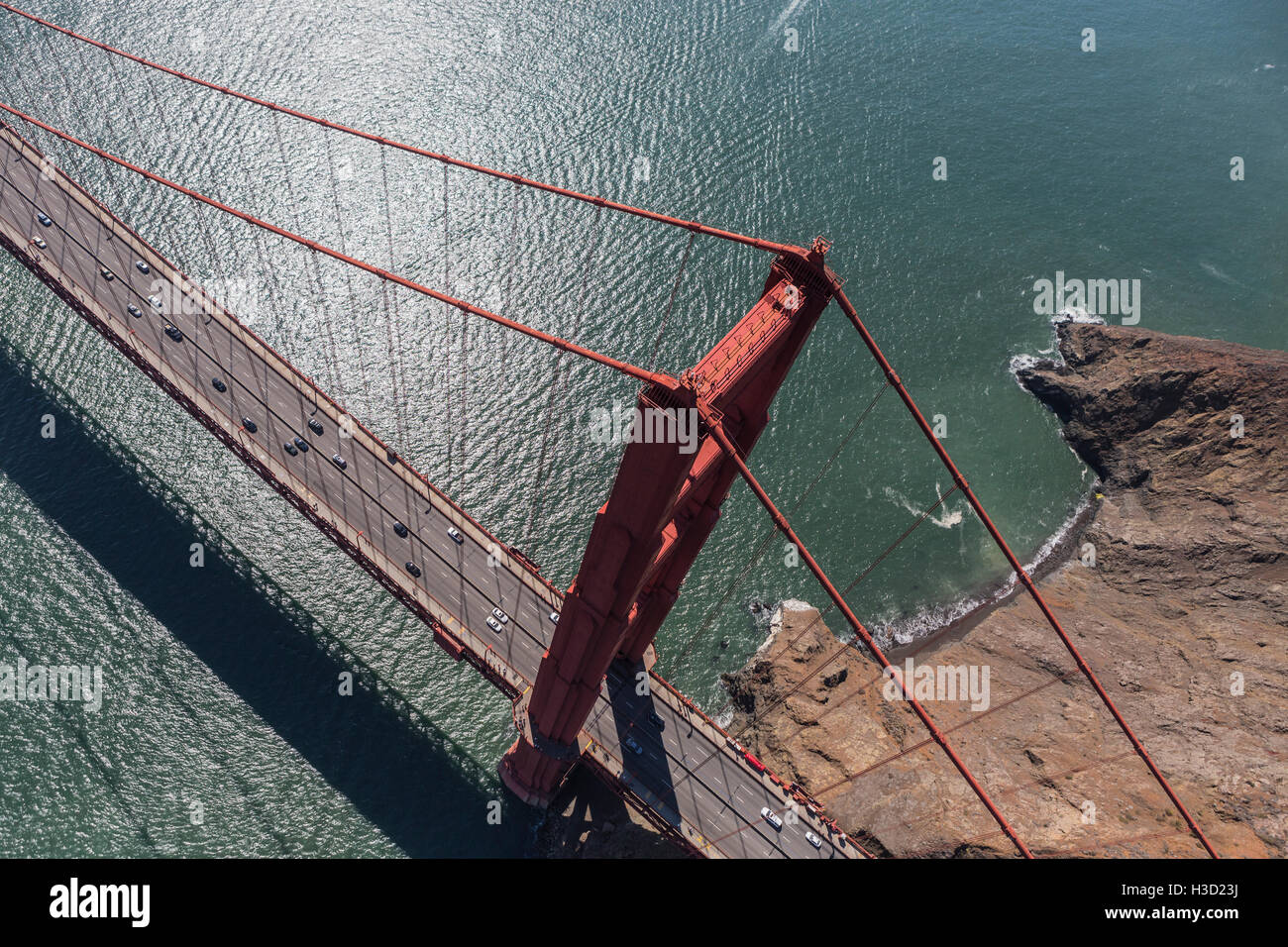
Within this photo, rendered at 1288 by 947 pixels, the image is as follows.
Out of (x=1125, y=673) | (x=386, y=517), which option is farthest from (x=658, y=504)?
(x=1125, y=673)

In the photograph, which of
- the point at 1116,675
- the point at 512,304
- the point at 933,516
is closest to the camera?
the point at 1116,675

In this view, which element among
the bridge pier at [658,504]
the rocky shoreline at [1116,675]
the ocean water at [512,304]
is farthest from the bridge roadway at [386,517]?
the ocean water at [512,304]

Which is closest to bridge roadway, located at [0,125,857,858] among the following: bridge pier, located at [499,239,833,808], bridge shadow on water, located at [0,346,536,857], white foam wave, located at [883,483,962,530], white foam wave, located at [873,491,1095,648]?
bridge shadow on water, located at [0,346,536,857]

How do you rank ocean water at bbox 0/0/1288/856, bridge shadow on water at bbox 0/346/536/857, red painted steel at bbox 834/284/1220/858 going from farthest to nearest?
ocean water at bbox 0/0/1288/856, bridge shadow on water at bbox 0/346/536/857, red painted steel at bbox 834/284/1220/858

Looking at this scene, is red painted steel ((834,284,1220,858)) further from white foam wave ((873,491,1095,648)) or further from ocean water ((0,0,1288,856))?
ocean water ((0,0,1288,856))

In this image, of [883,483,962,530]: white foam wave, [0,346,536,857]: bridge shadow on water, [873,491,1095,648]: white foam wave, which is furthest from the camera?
[883,483,962,530]: white foam wave

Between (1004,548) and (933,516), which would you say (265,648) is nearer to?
(1004,548)

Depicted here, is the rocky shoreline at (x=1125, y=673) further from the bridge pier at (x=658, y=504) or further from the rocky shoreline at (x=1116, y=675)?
the bridge pier at (x=658, y=504)
